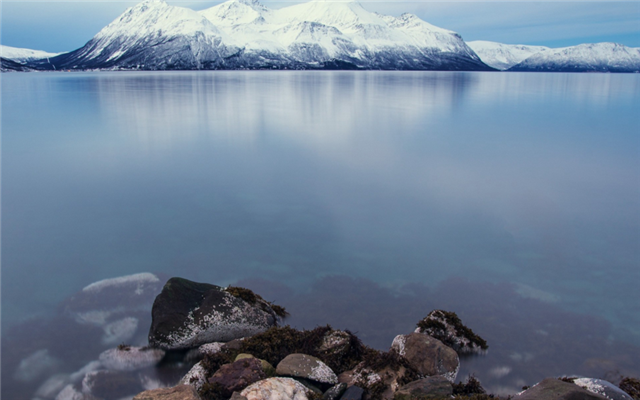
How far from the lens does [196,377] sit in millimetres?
3938

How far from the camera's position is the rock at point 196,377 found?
3.88m

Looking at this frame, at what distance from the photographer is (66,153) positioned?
41.7ft

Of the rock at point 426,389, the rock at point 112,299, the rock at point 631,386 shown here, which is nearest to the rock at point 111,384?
the rock at point 112,299

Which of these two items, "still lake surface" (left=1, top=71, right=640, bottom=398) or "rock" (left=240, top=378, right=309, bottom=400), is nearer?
"rock" (left=240, top=378, right=309, bottom=400)

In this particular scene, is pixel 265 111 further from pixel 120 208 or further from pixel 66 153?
pixel 120 208

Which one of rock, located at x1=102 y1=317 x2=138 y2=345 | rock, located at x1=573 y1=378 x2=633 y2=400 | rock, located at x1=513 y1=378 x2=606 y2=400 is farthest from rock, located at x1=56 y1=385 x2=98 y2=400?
rock, located at x1=573 y1=378 x2=633 y2=400

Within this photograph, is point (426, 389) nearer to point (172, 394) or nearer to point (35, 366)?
point (172, 394)

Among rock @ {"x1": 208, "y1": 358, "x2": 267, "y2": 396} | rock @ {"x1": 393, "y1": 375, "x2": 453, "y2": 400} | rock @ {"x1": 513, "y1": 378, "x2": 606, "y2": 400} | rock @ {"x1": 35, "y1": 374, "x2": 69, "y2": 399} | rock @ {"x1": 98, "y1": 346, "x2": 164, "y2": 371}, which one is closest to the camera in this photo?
rock @ {"x1": 513, "y1": 378, "x2": 606, "y2": 400}

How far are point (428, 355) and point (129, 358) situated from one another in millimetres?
2943

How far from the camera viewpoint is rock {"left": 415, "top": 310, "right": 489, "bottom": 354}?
4.60 metres

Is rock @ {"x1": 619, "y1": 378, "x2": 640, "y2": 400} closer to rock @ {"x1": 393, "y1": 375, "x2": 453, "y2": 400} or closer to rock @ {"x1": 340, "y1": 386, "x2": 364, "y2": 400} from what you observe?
rock @ {"x1": 393, "y1": 375, "x2": 453, "y2": 400}

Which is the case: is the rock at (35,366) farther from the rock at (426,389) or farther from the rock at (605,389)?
the rock at (605,389)

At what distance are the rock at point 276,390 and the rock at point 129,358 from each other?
1.44 meters

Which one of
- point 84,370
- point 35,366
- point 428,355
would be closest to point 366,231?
point 428,355
